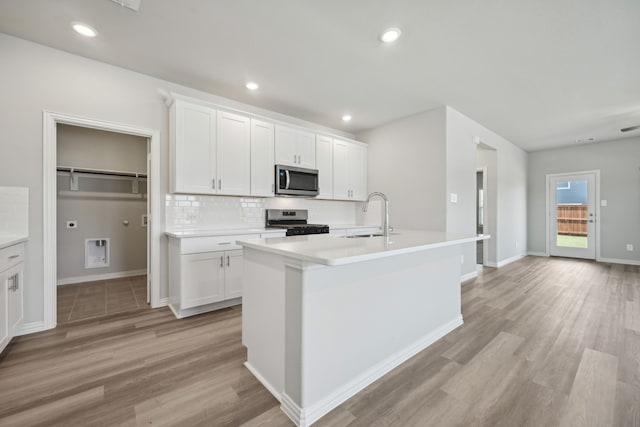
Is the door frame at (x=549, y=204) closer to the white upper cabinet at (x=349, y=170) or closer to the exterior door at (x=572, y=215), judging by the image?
the exterior door at (x=572, y=215)

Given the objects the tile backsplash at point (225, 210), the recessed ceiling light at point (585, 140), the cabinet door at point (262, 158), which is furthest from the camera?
the recessed ceiling light at point (585, 140)

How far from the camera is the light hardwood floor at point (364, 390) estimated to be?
1.46 m

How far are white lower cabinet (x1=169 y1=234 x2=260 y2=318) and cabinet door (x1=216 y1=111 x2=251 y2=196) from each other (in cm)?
68

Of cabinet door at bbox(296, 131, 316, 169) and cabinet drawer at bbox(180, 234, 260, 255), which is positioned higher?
cabinet door at bbox(296, 131, 316, 169)

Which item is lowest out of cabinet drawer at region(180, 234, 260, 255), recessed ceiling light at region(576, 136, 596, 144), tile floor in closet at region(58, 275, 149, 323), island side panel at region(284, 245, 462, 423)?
tile floor in closet at region(58, 275, 149, 323)

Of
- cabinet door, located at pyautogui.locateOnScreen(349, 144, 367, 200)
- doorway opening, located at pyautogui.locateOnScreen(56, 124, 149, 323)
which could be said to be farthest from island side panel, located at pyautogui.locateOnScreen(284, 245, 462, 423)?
doorway opening, located at pyautogui.locateOnScreen(56, 124, 149, 323)

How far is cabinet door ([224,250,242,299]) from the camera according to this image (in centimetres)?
299

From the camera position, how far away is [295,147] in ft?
13.0

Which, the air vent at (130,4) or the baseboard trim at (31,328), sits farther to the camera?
the baseboard trim at (31,328)

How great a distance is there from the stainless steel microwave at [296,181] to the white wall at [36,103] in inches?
71.6

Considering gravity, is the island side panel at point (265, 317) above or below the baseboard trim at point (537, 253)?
above

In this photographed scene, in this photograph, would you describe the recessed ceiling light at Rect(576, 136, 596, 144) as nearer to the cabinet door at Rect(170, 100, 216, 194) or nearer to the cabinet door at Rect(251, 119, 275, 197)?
the cabinet door at Rect(251, 119, 275, 197)

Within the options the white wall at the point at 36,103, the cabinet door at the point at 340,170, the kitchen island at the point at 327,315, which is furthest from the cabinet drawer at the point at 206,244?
the cabinet door at the point at 340,170

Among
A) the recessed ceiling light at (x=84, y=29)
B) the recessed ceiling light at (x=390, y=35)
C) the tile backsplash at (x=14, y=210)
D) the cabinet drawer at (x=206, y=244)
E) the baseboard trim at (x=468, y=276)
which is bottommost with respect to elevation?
the baseboard trim at (x=468, y=276)
